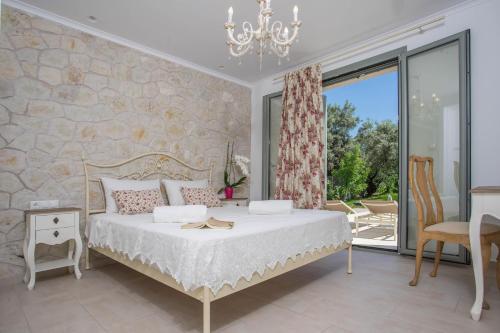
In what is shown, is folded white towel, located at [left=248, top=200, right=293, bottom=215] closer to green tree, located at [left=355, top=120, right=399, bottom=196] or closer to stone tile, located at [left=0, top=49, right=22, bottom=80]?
stone tile, located at [left=0, top=49, right=22, bottom=80]

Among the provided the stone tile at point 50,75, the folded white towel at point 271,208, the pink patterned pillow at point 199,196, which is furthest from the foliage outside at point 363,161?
the stone tile at point 50,75

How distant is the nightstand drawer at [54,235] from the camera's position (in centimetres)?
257

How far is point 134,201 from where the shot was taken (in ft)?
9.95

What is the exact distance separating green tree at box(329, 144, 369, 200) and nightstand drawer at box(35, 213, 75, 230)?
225 inches

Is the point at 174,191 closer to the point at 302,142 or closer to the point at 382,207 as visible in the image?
the point at 302,142

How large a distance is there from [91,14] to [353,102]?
5.75m

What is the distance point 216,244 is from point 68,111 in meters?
2.50

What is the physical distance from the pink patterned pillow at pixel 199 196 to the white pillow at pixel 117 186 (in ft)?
1.21

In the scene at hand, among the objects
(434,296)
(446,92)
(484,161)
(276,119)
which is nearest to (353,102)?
(276,119)

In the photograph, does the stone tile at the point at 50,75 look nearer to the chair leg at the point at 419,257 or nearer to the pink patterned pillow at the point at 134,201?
the pink patterned pillow at the point at 134,201

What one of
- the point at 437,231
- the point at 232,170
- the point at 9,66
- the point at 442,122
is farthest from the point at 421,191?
the point at 9,66

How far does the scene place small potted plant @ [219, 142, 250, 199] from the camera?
15.0 feet

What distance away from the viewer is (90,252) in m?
3.25

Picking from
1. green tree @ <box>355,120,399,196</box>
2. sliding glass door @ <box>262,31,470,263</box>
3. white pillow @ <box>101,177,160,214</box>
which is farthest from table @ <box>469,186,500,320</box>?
green tree @ <box>355,120,399,196</box>
